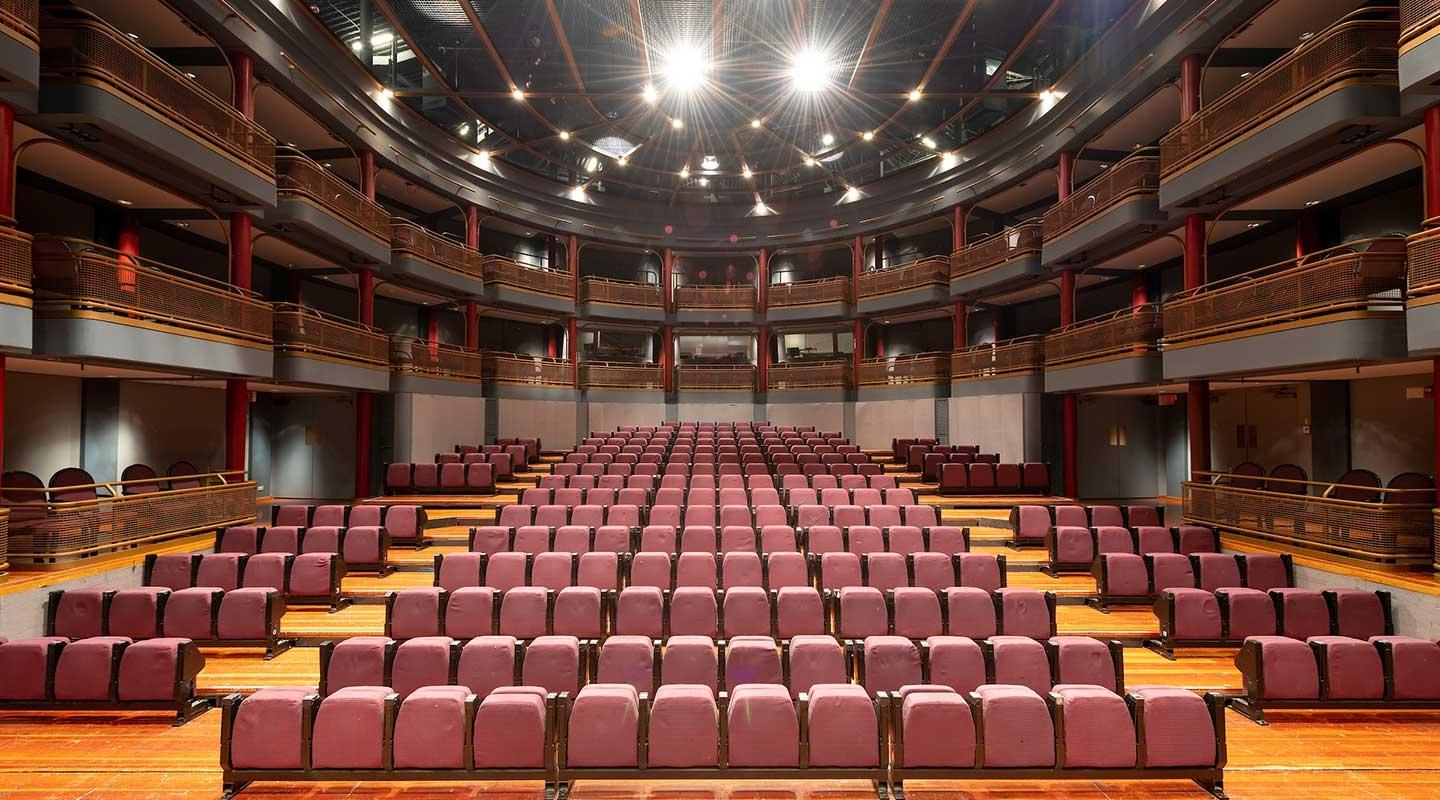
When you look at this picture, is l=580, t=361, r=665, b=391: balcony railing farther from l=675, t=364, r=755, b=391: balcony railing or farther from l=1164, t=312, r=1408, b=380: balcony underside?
l=1164, t=312, r=1408, b=380: balcony underside

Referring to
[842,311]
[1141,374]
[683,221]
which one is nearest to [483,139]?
[683,221]

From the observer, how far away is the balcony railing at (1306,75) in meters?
7.27

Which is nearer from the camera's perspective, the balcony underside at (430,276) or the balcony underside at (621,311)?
the balcony underside at (430,276)

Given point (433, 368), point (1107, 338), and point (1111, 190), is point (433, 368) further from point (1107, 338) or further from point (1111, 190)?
point (1111, 190)

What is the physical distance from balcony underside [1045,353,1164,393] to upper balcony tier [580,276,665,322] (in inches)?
435

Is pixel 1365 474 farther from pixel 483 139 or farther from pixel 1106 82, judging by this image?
pixel 483 139

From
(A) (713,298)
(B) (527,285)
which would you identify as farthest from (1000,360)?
(B) (527,285)

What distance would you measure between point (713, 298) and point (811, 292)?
9.68 ft

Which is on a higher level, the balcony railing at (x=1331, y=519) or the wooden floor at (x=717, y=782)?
the balcony railing at (x=1331, y=519)

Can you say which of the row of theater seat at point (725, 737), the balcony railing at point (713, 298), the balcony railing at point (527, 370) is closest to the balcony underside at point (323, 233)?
the balcony railing at point (527, 370)

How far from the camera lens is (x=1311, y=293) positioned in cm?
747

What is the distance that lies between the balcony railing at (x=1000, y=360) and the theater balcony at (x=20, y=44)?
593 inches

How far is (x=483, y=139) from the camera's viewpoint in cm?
1722

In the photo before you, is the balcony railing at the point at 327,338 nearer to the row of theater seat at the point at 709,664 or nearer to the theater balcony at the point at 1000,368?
the row of theater seat at the point at 709,664
